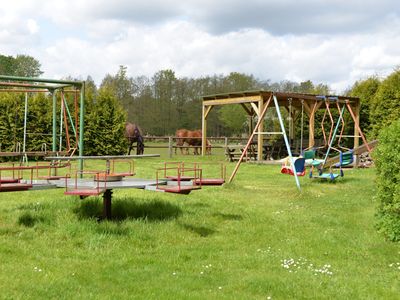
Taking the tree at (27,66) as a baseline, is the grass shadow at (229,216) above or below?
below

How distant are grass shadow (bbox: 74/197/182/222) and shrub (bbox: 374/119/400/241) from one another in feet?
11.1

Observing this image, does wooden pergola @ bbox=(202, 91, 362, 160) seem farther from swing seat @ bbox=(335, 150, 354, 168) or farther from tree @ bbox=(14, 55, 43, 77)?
tree @ bbox=(14, 55, 43, 77)

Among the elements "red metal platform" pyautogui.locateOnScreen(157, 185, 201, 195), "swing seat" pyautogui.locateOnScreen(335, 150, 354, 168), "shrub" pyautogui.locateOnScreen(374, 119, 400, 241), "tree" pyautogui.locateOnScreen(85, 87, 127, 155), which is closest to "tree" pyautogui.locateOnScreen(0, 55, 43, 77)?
"tree" pyautogui.locateOnScreen(85, 87, 127, 155)

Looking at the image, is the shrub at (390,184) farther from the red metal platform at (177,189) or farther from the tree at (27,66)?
the tree at (27,66)

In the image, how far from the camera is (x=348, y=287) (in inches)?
202

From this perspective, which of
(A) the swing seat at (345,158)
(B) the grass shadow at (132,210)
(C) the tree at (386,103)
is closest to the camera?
(B) the grass shadow at (132,210)

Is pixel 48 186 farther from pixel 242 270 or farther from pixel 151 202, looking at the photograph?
pixel 242 270

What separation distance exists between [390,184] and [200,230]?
2984mm

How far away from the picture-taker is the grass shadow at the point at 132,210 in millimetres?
8398

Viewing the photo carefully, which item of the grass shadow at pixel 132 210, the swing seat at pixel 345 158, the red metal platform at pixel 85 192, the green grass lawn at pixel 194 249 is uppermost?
the swing seat at pixel 345 158

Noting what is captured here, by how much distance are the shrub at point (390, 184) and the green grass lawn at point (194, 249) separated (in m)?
0.27

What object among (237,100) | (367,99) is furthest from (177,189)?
(367,99)

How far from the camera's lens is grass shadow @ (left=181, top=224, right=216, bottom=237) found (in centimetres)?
775

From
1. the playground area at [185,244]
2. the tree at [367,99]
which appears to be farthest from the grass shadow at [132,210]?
the tree at [367,99]
